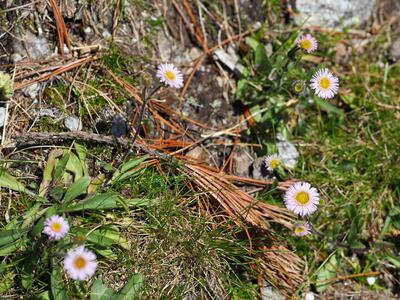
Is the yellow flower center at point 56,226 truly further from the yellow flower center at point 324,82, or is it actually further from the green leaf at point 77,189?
the yellow flower center at point 324,82

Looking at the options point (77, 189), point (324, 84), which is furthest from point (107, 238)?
point (324, 84)

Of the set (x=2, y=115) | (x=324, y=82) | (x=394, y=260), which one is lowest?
(x=2, y=115)

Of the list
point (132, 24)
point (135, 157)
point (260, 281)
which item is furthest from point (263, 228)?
point (132, 24)

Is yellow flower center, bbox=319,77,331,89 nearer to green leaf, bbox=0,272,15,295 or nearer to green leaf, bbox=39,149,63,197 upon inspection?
green leaf, bbox=39,149,63,197

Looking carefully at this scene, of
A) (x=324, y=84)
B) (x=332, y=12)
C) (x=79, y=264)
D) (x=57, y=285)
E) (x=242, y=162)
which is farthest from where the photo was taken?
(x=332, y=12)

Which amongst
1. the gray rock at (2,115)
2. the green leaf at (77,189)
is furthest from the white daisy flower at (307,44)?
the gray rock at (2,115)

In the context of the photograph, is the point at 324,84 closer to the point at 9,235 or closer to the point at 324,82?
the point at 324,82

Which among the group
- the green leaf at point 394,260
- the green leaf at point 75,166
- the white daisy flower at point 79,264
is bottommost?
the white daisy flower at point 79,264
